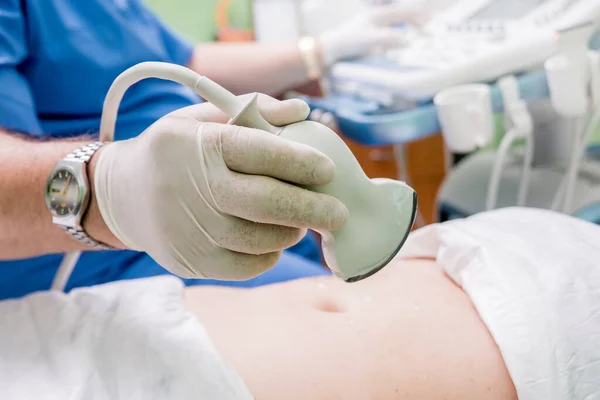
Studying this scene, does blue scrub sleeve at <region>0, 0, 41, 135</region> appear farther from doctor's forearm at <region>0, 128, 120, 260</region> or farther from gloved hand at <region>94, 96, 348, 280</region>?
gloved hand at <region>94, 96, 348, 280</region>

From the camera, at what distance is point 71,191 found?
1.85ft

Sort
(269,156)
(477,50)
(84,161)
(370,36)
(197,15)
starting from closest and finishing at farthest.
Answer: (269,156)
(84,161)
(477,50)
(370,36)
(197,15)

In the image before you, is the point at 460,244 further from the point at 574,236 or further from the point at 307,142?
the point at 307,142

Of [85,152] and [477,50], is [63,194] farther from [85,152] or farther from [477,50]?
[477,50]

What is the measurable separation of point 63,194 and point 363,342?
1.20 ft

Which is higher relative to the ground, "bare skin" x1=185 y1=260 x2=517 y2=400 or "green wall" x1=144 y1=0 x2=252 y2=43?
"green wall" x1=144 y1=0 x2=252 y2=43

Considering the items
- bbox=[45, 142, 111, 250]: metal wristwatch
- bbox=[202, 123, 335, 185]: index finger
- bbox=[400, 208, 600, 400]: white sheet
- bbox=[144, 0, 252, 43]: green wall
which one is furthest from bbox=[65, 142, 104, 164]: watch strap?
bbox=[144, 0, 252, 43]: green wall

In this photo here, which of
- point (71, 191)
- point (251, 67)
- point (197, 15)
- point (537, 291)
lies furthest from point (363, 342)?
point (197, 15)

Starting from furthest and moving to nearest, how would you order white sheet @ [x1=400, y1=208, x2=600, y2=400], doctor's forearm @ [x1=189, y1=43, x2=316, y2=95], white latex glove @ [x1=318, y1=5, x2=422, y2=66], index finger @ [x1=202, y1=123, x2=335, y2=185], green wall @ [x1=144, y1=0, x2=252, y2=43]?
green wall @ [x1=144, y1=0, x2=252, y2=43], doctor's forearm @ [x1=189, y1=43, x2=316, y2=95], white latex glove @ [x1=318, y1=5, x2=422, y2=66], white sheet @ [x1=400, y1=208, x2=600, y2=400], index finger @ [x1=202, y1=123, x2=335, y2=185]

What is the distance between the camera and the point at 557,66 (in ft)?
2.69

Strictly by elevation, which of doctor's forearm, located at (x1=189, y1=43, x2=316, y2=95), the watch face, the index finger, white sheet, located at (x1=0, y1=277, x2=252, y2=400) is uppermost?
the index finger

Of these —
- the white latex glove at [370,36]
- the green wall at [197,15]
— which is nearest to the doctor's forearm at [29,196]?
the white latex glove at [370,36]

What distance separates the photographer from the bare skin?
0.56 m

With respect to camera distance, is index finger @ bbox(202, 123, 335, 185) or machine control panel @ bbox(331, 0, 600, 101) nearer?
index finger @ bbox(202, 123, 335, 185)
